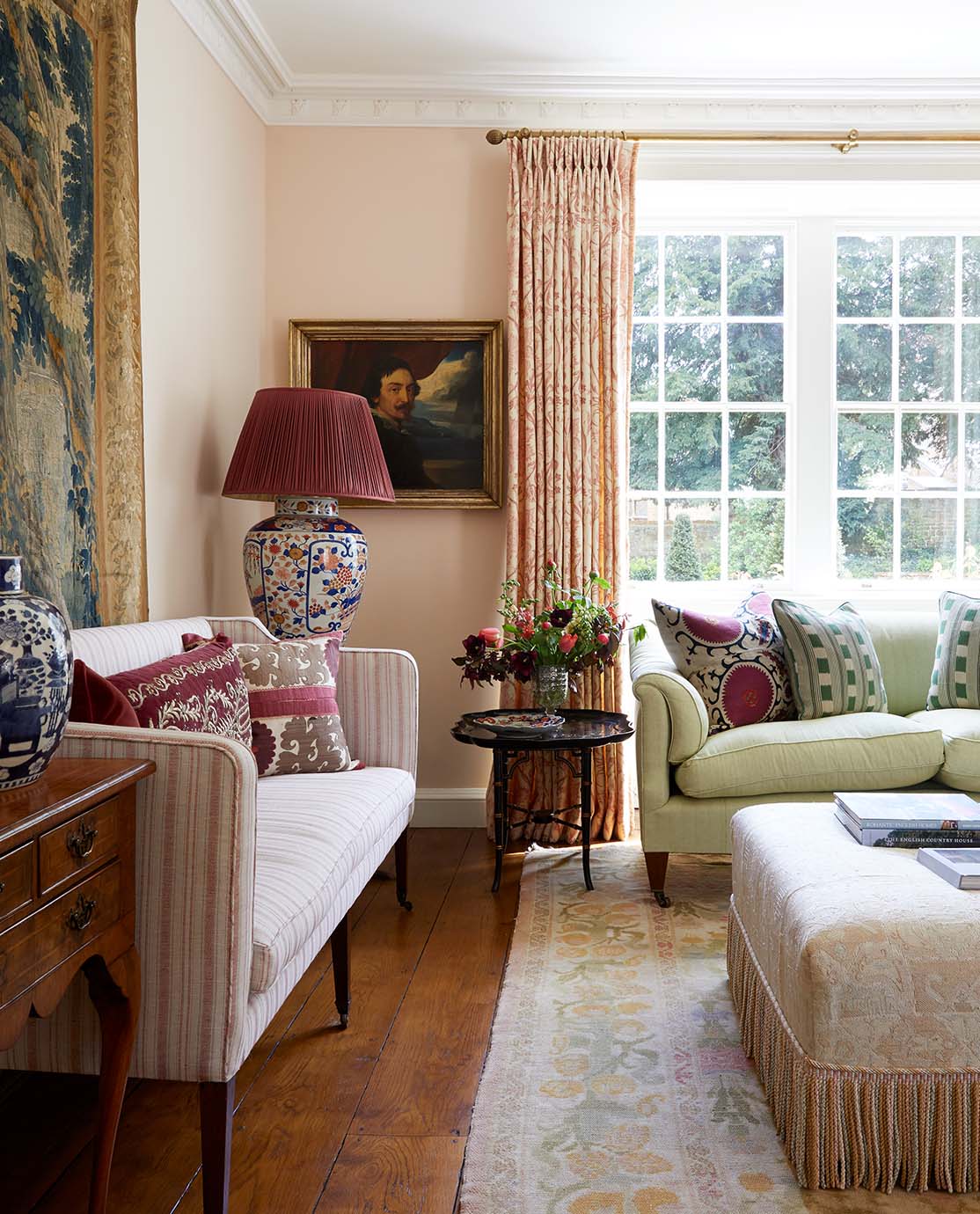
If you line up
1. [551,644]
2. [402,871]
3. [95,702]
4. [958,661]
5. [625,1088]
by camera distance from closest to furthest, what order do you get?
[95,702] → [625,1088] → [402,871] → [551,644] → [958,661]

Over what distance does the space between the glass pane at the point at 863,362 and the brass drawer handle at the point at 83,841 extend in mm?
3796

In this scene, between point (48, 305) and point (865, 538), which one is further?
point (865, 538)

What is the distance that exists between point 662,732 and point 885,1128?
62.1 inches

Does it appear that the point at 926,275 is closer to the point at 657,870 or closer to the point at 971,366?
the point at 971,366

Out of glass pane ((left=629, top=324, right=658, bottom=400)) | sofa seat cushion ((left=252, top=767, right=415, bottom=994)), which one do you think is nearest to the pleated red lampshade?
sofa seat cushion ((left=252, top=767, right=415, bottom=994))

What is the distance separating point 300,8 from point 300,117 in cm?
64

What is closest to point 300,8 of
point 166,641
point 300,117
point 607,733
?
point 300,117

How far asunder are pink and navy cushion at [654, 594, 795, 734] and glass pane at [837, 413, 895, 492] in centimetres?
123

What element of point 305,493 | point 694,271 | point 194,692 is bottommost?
point 194,692

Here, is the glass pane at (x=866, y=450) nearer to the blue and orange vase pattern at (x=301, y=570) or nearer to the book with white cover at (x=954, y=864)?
the blue and orange vase pattern at (x=301, y=570)

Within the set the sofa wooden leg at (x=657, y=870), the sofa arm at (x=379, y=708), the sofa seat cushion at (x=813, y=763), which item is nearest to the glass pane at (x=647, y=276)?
the sofa seat cushion at (x=813, y=763)

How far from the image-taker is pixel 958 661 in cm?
360

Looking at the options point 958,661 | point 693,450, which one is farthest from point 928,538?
point 693,450

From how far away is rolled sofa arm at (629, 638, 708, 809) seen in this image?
3.17m
